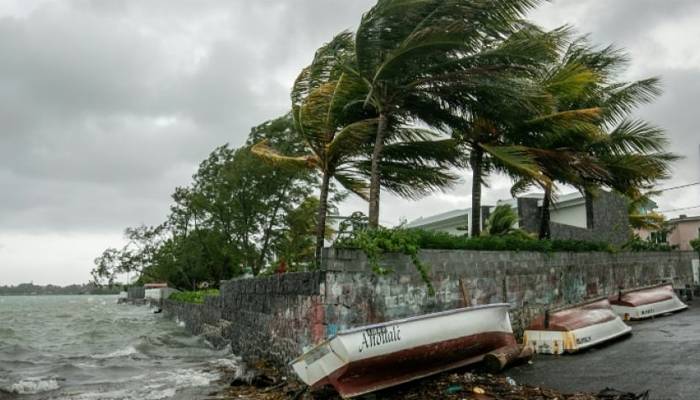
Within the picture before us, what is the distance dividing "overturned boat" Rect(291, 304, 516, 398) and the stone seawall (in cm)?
120

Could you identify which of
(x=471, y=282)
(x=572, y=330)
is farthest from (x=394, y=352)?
(x=572, y=330)

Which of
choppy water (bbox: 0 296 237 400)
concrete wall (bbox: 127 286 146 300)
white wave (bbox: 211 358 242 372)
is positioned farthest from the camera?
concrete wall (bbox: 127 286 146 300)

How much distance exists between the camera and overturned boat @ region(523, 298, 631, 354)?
394 inches

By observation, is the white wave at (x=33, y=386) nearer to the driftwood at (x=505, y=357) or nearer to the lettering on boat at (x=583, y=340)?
the driftwood at (x=505, y=357)

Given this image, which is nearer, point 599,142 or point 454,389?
point 454,389

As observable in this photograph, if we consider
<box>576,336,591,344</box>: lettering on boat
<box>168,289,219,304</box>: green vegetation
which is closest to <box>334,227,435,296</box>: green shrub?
<box>576,336,591,344</box>: lettering on boat

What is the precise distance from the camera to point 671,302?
1460 centimetres

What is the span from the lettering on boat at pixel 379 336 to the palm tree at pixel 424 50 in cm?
325

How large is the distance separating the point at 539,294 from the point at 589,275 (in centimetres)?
283

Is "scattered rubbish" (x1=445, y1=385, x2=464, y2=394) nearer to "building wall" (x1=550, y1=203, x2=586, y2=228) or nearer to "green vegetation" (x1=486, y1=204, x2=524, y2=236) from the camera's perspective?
"green vegetation" (x1=486, y1=204, x2=524, y2=236)

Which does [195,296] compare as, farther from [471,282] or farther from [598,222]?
[471,282]

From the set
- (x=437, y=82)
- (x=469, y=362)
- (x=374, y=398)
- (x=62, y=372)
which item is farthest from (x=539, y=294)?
(x=62, y=372)

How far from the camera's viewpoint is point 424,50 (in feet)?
31.7

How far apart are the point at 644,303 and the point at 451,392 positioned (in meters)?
8.32
